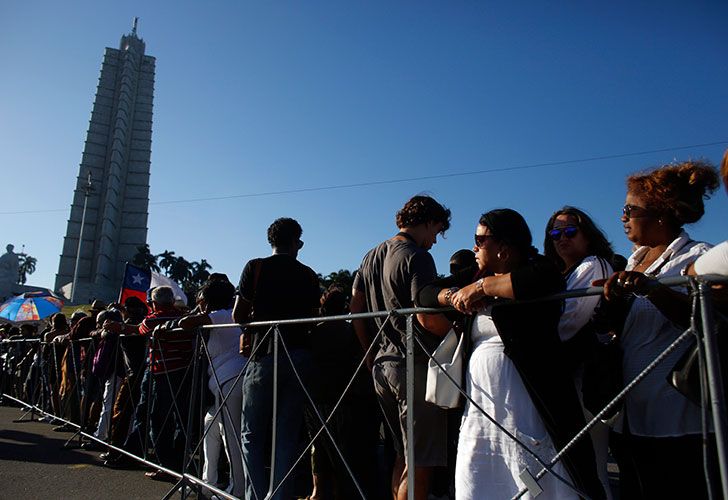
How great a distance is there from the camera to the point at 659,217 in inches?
81.7

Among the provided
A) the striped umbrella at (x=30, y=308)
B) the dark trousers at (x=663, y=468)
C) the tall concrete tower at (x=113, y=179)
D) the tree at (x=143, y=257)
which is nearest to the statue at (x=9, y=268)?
the tall concrete tower at (x=113, y=179)

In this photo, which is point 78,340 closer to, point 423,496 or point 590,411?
point 423,496

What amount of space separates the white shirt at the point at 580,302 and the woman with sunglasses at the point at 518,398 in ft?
0.14

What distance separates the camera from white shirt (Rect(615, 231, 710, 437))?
174 cm

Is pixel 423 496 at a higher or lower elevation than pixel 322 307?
lower

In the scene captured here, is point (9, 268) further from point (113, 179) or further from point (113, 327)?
point (113, 327)

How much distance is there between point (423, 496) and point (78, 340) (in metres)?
5.95

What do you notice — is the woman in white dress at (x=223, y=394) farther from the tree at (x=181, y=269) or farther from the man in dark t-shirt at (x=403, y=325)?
the tree at (x=181, y=269)

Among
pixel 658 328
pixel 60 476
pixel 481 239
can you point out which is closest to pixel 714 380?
pixel 658 328

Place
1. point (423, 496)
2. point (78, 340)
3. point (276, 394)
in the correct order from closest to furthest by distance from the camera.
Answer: point (423, 496), point (276, 394), point (78, 340)

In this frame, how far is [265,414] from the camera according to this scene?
3.40 meters

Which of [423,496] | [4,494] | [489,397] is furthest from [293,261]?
[4,494]

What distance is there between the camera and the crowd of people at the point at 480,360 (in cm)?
180

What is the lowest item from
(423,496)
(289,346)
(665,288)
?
(423,496)
